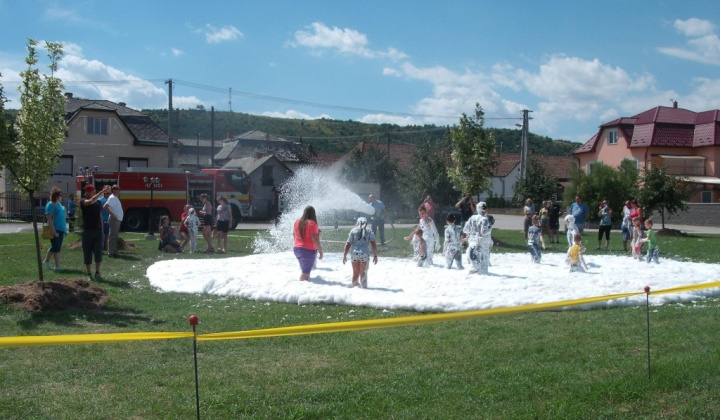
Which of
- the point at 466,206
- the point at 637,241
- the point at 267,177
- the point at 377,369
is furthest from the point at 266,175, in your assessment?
the point at 377,369

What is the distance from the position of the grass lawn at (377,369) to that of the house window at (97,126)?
4543 centimetres

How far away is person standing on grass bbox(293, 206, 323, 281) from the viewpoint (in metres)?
13.6

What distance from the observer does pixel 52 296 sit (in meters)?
10.1

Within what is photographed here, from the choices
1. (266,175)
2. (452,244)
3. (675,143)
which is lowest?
(452,244)

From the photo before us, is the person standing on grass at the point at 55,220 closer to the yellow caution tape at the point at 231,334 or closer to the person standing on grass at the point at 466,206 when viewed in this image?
the yellow caution tape at the point at 231,334

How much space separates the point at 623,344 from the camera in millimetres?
7980

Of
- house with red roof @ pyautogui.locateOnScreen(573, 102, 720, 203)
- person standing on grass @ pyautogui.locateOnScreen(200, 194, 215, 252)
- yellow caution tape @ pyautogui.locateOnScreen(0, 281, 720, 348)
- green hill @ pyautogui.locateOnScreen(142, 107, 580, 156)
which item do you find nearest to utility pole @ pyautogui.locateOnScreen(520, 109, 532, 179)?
house with red roof @ pyautogui.locateOnScreen(573, 102, 720, 203)

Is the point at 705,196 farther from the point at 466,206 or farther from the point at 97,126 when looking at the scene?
the point at 97,126

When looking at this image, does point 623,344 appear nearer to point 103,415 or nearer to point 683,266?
point 103,415

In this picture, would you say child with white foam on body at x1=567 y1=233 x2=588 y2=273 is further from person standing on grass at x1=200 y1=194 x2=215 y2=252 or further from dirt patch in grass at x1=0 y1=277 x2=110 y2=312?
person standing on grass at x1=200 y1=194 x2=215 y2=252

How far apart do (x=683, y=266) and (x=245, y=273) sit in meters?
10.6

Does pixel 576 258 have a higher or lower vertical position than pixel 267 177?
lower

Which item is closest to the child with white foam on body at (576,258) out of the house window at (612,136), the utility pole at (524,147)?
the utility pole at (524,147)

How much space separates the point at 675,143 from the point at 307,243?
50.5 meters
